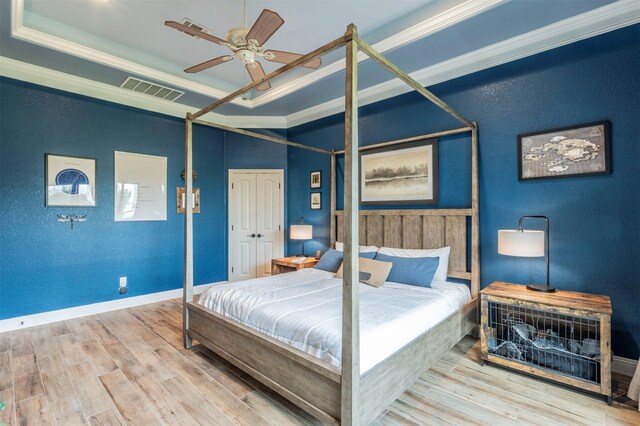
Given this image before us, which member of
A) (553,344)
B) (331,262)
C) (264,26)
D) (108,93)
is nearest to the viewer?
(264,26)

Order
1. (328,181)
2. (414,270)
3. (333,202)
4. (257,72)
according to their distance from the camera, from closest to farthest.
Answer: (257,72), (414,270), (333,202), (328,181)

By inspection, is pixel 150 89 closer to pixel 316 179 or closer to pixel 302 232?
pixel 316 179

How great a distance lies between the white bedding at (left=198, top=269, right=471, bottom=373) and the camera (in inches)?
73.5

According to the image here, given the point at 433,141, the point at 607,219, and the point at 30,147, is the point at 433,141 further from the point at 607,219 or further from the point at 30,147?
the point at 30,147

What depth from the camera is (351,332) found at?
1597 millimetres

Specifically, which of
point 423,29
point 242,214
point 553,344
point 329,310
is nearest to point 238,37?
point 423,29

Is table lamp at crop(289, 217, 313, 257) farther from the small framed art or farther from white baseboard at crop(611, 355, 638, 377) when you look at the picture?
white baseboard at crop(611, 355, 638, 377)

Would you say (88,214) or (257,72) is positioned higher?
(257,72)

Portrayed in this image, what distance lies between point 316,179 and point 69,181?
10.7 feet

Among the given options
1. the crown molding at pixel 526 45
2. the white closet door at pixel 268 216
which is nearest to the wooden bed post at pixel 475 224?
the crown molding at pixel 526 45

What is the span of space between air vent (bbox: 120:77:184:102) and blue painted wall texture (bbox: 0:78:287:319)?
0.39m

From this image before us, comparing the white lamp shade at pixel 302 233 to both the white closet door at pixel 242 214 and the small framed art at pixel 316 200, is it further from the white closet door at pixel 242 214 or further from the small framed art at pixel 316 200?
the white closet door at pixel 242 214

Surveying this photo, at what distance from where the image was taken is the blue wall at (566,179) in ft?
8.18

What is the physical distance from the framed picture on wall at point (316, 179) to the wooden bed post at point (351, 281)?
329cm
